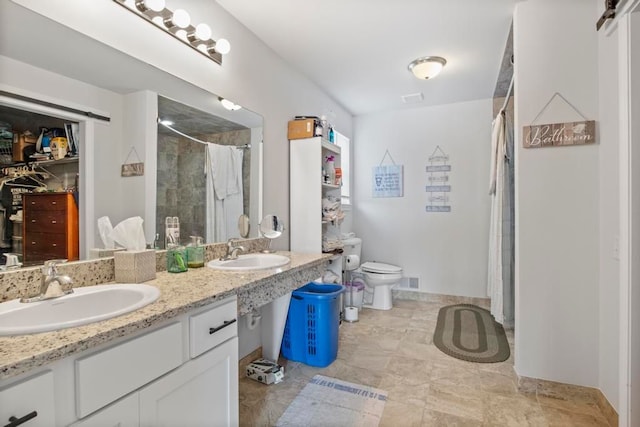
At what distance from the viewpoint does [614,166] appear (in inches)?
62.2

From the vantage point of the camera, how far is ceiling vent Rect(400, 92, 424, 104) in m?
3.38

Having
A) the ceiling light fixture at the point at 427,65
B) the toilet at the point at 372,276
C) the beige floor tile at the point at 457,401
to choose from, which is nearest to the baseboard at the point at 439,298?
the toilet at the point at 372,276

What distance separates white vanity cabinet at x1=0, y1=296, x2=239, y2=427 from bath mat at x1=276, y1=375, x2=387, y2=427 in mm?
564

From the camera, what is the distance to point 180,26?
5.33ft

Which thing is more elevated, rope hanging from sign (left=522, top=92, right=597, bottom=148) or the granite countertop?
rope hanging from sign (left=522, top=92, right=597, bottom=148)

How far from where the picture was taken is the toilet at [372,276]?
3385mm

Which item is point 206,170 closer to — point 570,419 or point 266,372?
point 266,372

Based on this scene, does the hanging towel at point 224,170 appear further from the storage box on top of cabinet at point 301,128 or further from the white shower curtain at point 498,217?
the white shower curtain at point 498,217

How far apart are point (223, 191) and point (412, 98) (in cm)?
245

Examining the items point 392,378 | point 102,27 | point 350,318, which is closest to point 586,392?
point 392,378

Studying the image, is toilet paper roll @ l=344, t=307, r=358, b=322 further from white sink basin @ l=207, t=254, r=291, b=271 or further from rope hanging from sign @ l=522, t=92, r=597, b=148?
rope hanging from sign @ l=522, t=92, r=597, b=148

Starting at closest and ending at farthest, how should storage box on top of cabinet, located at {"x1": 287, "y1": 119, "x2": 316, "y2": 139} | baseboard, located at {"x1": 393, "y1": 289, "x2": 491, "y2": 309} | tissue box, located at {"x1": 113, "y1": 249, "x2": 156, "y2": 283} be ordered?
tissue box, located at {"x1": 113, "y1": 249, "x2": 156, "y2": 283}, storage box on top of cabinet, located at {"x1": 287, "y1": 119, "x2": 316, "y2": 139}, baseboard, located at {"x1": 393, "y1": 289, "x2": 491, "y2": 309}

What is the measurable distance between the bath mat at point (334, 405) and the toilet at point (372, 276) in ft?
4.83

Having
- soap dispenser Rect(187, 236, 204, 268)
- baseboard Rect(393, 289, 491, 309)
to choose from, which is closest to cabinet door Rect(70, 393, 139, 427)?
soap dispenser Rect(187, 236, 204, 268)
